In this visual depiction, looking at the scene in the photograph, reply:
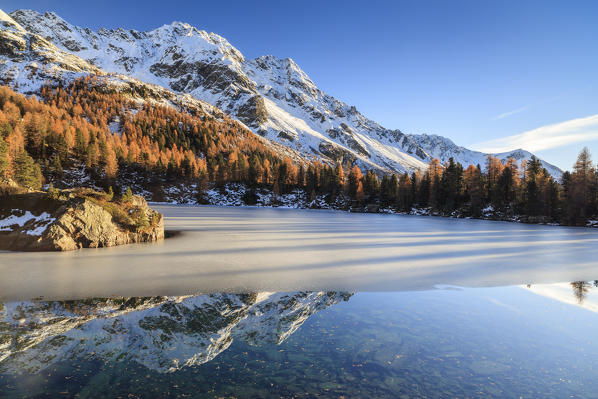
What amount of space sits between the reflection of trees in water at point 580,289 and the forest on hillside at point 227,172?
3580 cm

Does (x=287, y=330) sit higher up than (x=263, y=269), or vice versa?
(x=263, y=269)

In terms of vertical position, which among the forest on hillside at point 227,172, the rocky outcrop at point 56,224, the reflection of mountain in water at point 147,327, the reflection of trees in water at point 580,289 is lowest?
the reflection of mountain in water at point 147,327

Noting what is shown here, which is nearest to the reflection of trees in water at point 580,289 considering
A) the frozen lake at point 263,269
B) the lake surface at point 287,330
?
the lake surface at point 287,330

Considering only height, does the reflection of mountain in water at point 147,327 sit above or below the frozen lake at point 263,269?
below

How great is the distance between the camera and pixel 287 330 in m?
6.44

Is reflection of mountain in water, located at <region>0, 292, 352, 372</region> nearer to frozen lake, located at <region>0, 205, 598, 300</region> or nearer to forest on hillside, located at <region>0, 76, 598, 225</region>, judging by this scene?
frozen lake, located at <region>0, 205, 598, 300</region>

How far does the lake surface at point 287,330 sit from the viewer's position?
4500 mm

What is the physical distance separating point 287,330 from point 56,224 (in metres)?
14.3

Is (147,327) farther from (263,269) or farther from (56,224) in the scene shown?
(56,224)

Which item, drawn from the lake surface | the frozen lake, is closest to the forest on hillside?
the frozen lake

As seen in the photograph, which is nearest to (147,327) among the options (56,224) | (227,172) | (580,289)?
(56,224)

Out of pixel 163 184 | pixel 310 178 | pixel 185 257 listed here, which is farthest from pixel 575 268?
pixel 163 184

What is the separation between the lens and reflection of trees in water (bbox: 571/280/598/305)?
9.27 metres

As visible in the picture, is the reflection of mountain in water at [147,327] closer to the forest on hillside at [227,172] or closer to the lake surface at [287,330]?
the lake surface at [287,330]
